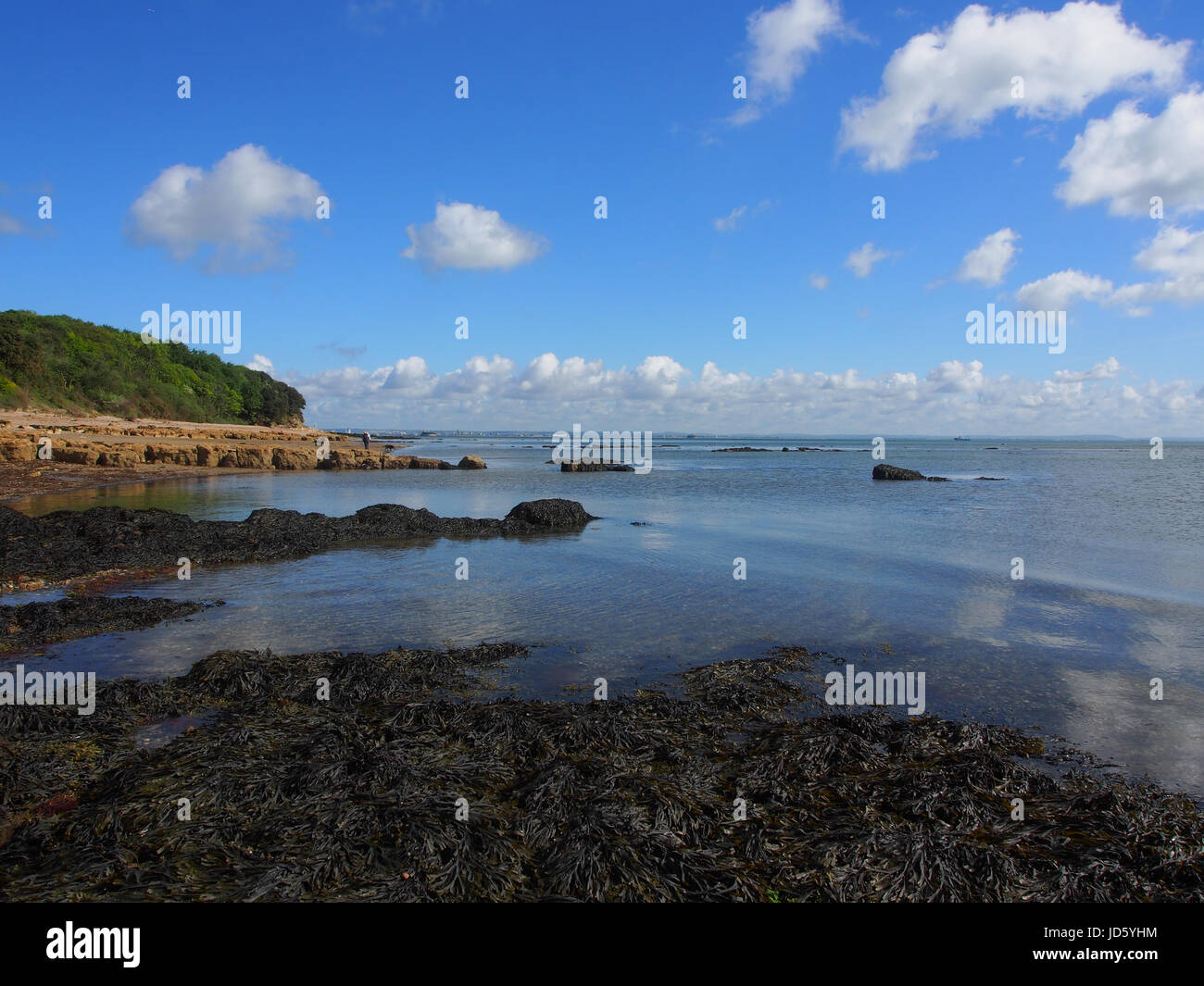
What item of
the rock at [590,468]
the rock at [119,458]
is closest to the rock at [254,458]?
the rock at [119,458]

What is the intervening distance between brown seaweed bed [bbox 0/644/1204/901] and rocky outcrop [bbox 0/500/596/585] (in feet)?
26.3

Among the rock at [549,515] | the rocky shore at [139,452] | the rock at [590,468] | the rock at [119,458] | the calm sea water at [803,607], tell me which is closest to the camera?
the calm sea water at [803,607]

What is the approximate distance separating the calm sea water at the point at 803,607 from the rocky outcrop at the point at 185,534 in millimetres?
1333

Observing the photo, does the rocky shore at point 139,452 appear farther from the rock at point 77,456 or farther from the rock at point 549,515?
the rock at point 549,515

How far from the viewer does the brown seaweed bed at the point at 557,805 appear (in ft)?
14.1

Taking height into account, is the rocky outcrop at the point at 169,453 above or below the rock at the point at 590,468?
above

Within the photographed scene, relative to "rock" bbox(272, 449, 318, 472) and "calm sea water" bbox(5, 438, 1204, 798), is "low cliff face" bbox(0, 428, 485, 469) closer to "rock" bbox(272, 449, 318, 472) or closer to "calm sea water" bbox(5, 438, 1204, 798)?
"rock" bbox(272, 449, 318, 472)

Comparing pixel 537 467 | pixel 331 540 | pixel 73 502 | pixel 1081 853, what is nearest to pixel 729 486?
pixel 537 467

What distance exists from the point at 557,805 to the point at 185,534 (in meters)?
14.7

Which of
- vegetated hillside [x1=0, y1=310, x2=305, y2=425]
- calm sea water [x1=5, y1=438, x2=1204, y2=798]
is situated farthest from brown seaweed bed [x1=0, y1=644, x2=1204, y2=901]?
vegetated hillside [x1=0, y1=310, x2=305, y2=425]

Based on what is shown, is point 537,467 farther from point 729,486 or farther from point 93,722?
point 93,722

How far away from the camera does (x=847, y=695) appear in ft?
25.2

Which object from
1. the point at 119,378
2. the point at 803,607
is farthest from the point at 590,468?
the point at 119,378
